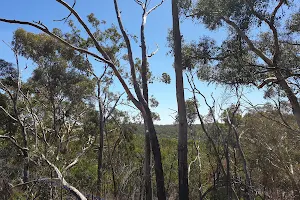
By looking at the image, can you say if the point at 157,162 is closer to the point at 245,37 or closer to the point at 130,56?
the point at 130,56

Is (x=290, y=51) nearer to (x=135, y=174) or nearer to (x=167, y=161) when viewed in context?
(x=135, y=174)

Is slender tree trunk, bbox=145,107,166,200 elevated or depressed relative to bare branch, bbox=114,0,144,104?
depressed

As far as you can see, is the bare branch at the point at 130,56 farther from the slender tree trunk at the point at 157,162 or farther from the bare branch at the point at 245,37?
the bare branch at the point at 245,37

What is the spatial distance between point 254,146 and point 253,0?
1143 cm

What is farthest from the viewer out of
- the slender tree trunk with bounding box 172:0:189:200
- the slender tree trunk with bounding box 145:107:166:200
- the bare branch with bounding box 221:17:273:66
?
the bare branch with bounding box 221:17:273:66

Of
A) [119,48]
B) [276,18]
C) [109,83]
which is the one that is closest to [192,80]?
[119,48]

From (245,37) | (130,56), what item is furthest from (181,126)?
(245,37)

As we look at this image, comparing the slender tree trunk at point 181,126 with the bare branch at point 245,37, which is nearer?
the slender tree trunk at point 181,126

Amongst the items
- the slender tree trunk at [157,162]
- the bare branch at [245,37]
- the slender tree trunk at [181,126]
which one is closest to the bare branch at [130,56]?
the slender tree trunk at [157,162]

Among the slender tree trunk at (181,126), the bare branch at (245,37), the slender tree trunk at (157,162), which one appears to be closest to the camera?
the slender tree trunk at (157,162)

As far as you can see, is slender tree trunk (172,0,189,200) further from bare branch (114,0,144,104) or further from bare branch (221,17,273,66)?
bare branch (221,17,273,66)

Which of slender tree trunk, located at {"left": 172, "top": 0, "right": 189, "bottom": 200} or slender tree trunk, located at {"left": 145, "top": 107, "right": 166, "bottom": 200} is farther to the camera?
slender tree trunk, located at {"left": 172, "top": 0, "right": 189, "bottom": 200}

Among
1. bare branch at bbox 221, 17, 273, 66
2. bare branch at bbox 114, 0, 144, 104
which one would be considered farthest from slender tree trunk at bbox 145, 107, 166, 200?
bare branch at bbox 221, 17, 273, 66

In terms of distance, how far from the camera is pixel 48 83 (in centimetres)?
1344
